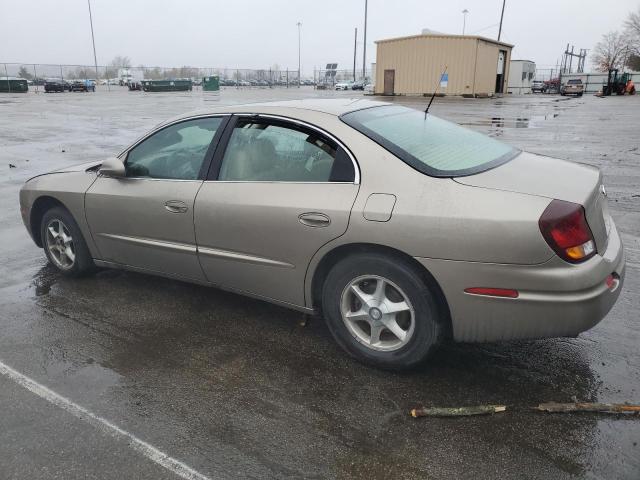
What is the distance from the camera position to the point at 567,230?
2.57 metres

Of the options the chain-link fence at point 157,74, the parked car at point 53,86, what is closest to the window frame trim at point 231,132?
the parked car at point 53,86

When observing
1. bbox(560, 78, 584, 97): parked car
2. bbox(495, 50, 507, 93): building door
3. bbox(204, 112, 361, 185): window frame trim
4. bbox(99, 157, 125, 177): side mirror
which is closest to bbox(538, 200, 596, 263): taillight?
bbox(204, 112, 361, 185): window frame trim

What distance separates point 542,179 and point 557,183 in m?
0.08

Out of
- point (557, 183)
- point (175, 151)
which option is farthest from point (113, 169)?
point (557, 183)

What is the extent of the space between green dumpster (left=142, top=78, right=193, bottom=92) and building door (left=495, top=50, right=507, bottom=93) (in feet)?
104

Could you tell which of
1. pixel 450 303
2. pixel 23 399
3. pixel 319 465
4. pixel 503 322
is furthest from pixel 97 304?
pixel 503 322

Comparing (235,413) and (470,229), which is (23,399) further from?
(470,229)

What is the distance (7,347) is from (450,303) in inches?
111

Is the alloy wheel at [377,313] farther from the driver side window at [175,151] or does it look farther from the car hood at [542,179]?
the driver side window at [175,151]

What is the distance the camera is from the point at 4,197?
7.48 metres

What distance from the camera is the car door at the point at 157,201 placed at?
3691 mm

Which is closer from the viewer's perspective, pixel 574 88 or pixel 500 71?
pixel 500 71

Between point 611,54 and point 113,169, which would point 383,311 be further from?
point 611,54

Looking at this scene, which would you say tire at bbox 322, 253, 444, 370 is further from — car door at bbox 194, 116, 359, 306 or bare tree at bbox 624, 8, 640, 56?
bare tree at bbox 624, 8, 640, 56
